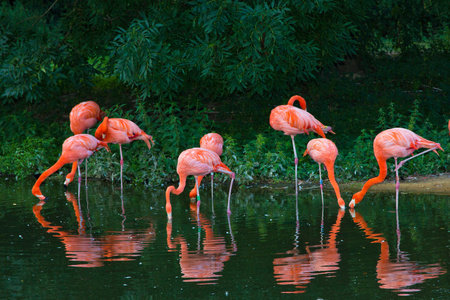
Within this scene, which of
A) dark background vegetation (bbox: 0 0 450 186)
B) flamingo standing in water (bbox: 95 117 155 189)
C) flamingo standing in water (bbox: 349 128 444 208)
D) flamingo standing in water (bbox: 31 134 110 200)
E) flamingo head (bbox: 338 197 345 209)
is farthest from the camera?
dark background vegetation (bbox: 0 0 450 186)

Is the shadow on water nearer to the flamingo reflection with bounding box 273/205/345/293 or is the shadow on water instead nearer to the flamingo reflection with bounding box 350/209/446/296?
the flamingo reflection with bounding box 273/205/345/293

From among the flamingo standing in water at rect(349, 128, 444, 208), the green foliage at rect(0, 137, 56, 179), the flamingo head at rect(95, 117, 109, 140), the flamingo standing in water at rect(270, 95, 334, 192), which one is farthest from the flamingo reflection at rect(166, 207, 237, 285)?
the green foliage at rect(0, 137, 56, 179)

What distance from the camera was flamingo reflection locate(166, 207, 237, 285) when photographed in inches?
199

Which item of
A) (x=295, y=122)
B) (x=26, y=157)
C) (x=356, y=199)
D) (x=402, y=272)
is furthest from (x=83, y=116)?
(x=402, y=272)

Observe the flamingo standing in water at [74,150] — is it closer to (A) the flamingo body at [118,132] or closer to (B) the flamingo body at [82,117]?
(A) the flamingo body at [118,132]

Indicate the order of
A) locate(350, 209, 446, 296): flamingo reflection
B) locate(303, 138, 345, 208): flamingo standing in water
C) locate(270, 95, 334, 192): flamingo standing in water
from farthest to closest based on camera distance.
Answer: locate(270, 95, 334, 192): flamingo standing in water, locate(303, 138, 345, 208): flamingo standing in water, locate(350, 209, 446, 296): flamingo reflection

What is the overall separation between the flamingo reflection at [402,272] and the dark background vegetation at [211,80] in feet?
13.7

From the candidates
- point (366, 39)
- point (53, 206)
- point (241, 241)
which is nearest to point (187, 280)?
point (241, 241)

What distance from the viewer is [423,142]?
7.48 m

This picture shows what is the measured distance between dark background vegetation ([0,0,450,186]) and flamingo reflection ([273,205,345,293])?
386 cm

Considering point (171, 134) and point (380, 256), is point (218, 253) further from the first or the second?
point (171, 134)

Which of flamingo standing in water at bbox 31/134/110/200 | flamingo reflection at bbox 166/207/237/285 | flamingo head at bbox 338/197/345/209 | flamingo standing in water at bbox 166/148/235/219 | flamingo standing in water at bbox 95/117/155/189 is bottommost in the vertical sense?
flamingo reflection at bbox 166/207/237/285

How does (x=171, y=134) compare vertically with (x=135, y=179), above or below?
above

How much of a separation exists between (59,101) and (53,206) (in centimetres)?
603
